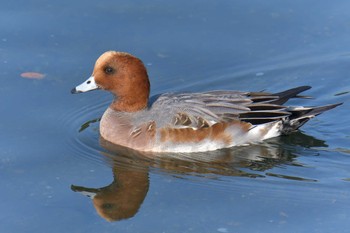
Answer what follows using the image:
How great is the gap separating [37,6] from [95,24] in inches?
37.2

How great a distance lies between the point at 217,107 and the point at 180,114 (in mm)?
454

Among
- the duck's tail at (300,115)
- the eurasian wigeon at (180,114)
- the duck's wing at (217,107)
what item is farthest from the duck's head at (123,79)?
the duck's tail at (300,115)

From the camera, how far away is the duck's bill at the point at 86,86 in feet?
33.5

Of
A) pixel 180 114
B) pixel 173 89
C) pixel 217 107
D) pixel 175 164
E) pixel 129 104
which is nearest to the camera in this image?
pixel 175 164

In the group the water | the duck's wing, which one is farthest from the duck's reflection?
the duck's wing

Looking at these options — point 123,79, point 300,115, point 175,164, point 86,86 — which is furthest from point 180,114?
point 300,115

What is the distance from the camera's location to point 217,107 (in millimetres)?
10203

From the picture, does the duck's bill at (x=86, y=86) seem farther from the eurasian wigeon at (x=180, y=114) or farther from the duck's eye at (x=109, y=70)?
the duck's eye at (x=109, y=70)

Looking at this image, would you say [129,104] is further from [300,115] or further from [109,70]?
[300,115]

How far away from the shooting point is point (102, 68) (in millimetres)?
10227

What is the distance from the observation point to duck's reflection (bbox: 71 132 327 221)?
29.5ft

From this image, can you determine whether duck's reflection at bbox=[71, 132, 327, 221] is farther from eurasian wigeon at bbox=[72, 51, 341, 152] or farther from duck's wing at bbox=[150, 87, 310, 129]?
duck's wing at bbox=[150, 87, 310, 129]

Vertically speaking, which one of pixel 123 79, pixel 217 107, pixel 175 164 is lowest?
pixel 175 164

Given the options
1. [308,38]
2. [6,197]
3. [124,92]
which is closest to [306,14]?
[308,38]
